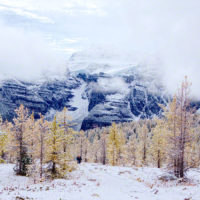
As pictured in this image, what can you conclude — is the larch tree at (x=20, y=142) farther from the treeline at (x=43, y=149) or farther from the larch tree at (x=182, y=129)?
the larch tree at (x=182, y=129)

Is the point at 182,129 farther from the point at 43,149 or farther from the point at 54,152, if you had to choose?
the point at 43,149

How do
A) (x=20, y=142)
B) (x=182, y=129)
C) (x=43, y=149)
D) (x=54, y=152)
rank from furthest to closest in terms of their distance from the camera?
1. (x=20, y=142)
2. (x=43, y=149)
3. (x=54, y=152)
4. (x=182, y=129)

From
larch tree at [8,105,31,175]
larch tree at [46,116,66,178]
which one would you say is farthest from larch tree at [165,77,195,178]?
larch tree at [8,105,31,175]

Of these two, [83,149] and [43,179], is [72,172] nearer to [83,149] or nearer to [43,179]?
[43,179]

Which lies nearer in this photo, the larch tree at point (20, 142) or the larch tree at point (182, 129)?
the larch tree at point (182, 129)

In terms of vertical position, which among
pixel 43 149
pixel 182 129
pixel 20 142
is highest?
pixel 182 129

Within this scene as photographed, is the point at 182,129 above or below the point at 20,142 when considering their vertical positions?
above

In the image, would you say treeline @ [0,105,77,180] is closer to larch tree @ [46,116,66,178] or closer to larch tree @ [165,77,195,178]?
larch tree @ [46,116,66,178]

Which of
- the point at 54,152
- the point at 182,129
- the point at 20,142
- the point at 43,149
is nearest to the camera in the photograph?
the point at 182,129

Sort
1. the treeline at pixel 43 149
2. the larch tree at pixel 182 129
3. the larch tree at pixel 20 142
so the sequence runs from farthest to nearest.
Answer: the larch tree at pixel 20 142 → the treeline at pixel 43 149 → the larch tree at pixel 182 129

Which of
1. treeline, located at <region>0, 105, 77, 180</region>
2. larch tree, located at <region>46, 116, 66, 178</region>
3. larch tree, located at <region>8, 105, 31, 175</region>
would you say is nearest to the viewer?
larch tree, located at <region>46, 116, 66, 178</region>

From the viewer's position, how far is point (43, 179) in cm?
2297

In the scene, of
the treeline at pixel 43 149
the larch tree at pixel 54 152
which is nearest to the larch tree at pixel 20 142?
the treeline at pixel 43 149

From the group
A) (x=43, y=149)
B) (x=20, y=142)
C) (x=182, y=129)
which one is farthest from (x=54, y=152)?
(x=182, y=129)
